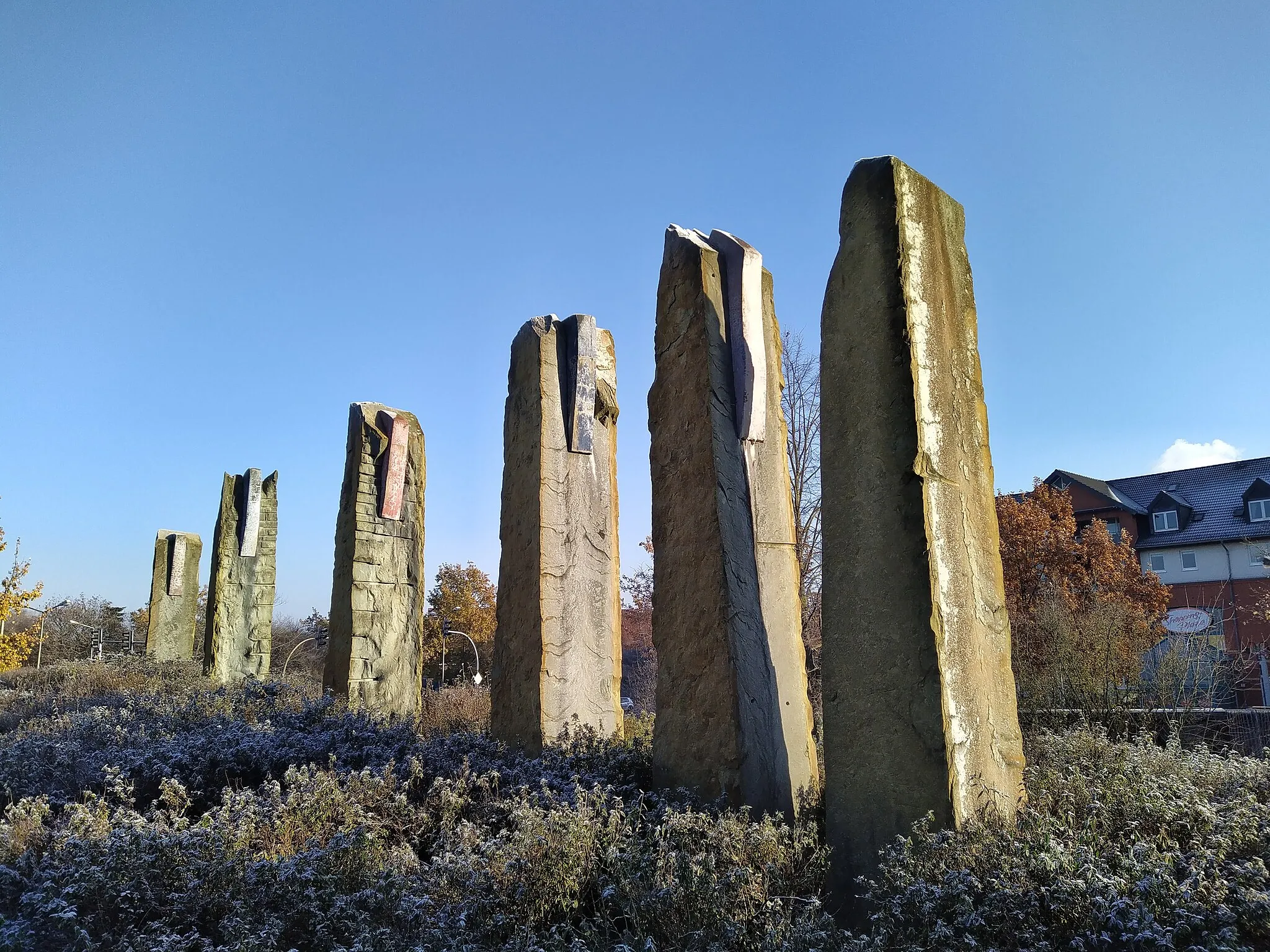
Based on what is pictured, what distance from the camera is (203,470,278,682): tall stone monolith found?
13.9 metres

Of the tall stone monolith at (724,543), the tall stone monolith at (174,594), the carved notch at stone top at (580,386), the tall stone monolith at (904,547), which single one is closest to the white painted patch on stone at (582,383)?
the carved notch at stone top at (580,386)

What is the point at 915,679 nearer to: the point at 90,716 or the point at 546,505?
the point at 546,505

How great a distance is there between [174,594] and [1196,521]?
99.4ft

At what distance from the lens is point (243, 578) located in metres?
14.3

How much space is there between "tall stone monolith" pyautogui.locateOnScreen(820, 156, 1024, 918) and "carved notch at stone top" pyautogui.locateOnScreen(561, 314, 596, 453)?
9.80 ft

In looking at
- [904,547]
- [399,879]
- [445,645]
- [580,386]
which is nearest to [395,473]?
[580,386]

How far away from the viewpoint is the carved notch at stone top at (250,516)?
14.3m

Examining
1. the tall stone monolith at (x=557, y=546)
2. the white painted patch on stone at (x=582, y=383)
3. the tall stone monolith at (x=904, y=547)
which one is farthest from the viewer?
the white painted patch on stone at (x=582, y=383)

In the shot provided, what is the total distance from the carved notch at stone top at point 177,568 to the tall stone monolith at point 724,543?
14.1m

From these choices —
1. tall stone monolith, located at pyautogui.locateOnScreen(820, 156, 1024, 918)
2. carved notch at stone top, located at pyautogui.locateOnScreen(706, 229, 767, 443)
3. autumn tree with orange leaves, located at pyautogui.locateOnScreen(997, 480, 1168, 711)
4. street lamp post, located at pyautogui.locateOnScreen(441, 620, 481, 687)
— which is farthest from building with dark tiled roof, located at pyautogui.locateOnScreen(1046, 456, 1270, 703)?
tall stone monolith, located at pyautogui.locateOnScreen(820, 156, 1024, 918)

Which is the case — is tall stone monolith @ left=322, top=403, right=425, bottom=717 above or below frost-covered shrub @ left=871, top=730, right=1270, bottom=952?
above

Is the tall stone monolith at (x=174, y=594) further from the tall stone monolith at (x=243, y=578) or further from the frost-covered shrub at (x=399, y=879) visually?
the frost-covered shrub at (x=399, y=879)

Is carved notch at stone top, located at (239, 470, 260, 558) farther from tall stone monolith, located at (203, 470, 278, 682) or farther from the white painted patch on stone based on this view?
the white painted patch on stone

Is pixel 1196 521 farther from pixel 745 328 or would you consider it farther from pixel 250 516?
pixel 745 328
